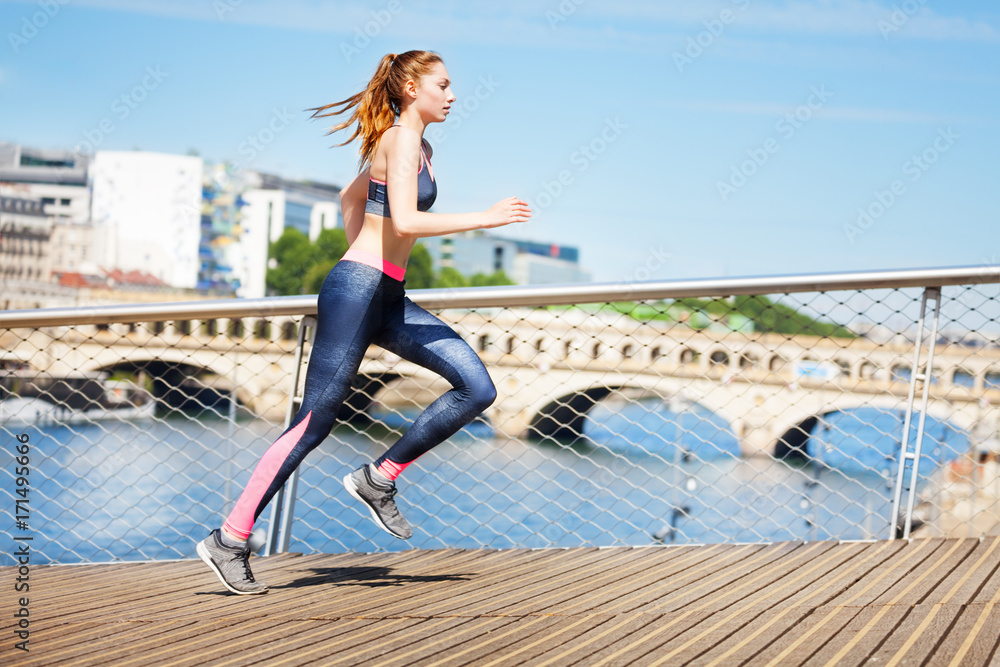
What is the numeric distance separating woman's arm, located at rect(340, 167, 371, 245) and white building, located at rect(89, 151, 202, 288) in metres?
88.4

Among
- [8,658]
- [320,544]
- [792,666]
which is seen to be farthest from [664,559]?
[320,544]

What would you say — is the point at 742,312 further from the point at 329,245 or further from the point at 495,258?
the point at 495,258

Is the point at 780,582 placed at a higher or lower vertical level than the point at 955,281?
lower

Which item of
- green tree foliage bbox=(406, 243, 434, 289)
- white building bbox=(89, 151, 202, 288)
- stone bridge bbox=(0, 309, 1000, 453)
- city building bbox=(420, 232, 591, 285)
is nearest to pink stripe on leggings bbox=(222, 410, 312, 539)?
stone bridge bbox=(0, 309, 1000, 453)

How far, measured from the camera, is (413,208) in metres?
2.83

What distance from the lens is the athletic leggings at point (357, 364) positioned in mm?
2920

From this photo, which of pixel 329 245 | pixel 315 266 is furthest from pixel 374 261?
pixel 329 245

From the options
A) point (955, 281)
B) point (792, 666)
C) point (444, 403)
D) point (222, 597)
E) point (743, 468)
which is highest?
point (955, 281)

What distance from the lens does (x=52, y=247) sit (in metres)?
82.3

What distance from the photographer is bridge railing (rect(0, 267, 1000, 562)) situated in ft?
12.0

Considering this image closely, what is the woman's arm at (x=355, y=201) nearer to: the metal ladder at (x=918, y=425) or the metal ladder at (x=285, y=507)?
the metal ladder at (x=285, y=507)

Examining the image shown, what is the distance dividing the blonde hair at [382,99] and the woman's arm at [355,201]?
0.30 ft

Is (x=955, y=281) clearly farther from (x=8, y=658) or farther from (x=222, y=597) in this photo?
(x=8, y=658)

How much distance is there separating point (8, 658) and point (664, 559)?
1.96m
